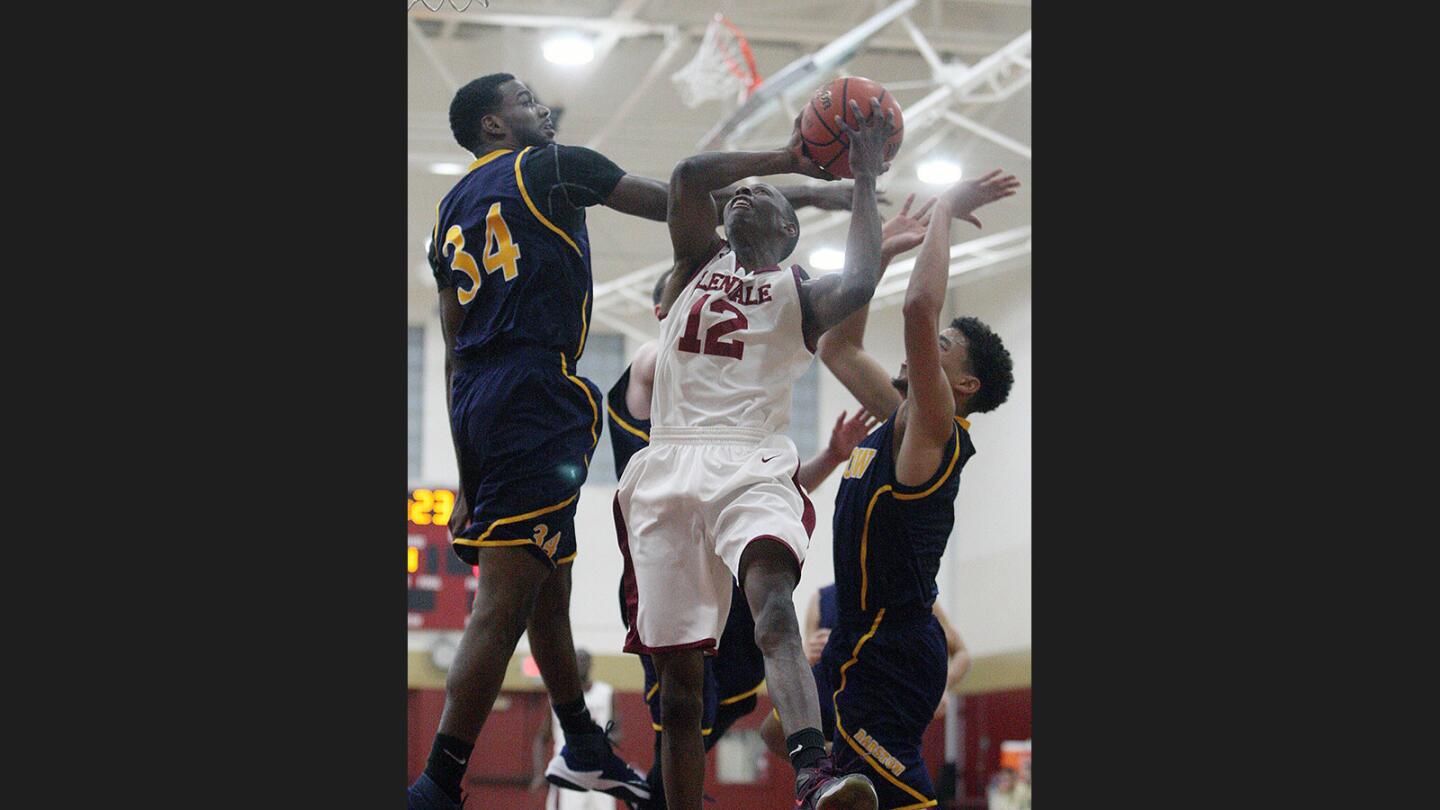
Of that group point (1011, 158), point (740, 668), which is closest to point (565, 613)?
point (740, 668)

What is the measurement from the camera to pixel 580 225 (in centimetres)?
522

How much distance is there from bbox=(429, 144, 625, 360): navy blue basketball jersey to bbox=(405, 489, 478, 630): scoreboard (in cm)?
1134

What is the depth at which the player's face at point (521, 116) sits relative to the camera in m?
5.41

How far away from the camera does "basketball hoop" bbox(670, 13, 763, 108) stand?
1241cm

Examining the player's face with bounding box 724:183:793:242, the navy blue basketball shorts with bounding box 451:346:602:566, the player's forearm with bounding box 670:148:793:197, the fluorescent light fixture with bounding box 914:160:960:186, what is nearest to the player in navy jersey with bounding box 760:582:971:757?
the navy blue basketball shorts with bounding box 451:346:602:566

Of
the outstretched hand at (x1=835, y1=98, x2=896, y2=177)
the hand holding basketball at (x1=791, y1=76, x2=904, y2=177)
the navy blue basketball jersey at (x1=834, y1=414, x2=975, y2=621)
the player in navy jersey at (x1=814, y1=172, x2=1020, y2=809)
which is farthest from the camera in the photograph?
the navy blue basketball jersey at (x1=834, y1=414, x2=975, y2=621)

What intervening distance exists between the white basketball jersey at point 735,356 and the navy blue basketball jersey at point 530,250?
371 mm

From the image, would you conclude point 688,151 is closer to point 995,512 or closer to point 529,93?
point 995,512

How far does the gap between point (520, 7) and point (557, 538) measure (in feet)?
26.5

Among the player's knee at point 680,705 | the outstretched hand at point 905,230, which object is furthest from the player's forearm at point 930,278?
the player's knee at point 680,705

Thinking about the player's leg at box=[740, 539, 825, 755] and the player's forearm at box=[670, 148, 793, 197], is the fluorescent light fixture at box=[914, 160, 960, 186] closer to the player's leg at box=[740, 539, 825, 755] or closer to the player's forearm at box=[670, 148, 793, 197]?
the player's forearm at box=[670, 148, 793, 197]

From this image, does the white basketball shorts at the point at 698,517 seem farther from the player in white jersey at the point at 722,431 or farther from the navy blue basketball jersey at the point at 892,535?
the navy blue basketball jersey at the point at 892,535

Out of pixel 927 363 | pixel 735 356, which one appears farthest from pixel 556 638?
pixel 927 363

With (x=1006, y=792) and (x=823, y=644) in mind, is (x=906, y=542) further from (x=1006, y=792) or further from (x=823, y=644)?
(x=1006, y=792)
